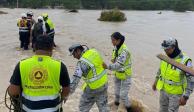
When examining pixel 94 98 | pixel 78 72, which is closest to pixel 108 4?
pixel 94 98

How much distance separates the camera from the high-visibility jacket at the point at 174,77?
603 cm

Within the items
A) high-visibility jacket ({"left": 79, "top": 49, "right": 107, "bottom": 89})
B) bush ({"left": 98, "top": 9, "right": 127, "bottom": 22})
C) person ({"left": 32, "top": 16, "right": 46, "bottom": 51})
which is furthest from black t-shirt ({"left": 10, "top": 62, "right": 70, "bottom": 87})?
bush ({"left": 98, "top": 9, "right": 127, "bottom": 22})

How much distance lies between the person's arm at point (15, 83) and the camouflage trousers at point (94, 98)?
200 cm

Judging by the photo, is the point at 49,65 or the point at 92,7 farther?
the point at 92,7

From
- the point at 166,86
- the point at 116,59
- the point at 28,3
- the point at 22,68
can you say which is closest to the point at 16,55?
the point at 116,59

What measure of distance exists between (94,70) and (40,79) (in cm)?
182

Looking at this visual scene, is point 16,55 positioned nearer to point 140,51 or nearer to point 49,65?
point 140,51

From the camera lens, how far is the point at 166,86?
630 centimetres

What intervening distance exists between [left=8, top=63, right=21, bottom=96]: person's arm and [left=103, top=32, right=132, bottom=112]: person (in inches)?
104

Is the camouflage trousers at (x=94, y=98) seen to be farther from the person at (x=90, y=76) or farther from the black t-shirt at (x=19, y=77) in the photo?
the black t-shirt at (x=19, y=77)

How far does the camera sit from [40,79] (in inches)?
169

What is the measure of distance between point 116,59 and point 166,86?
1.51 meters

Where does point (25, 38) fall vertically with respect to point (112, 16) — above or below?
above

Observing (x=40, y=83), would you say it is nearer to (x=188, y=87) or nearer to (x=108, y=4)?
(x=188, y=87)
